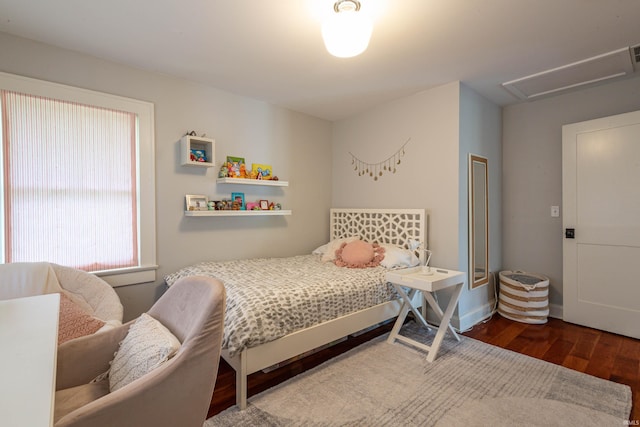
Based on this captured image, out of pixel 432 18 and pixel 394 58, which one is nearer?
pixel 432 18

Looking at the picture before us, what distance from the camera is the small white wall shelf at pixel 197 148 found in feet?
8.67

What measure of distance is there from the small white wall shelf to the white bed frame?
1660 mm

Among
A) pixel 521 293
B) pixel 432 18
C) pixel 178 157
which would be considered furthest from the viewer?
pixel 521 293

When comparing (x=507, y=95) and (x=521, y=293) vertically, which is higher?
(x=507, y=95)

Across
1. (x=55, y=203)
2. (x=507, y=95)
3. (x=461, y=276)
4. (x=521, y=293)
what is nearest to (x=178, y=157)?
(x=55, y=203)

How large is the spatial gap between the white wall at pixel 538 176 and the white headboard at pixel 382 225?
1346 mm

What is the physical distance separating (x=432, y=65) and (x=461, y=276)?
1773 millimetres

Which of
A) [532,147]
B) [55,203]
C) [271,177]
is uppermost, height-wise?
[532,147]

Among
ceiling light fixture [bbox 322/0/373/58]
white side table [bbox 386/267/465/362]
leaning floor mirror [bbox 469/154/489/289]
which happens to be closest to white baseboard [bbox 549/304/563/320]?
leaning floor mirror [bbox 469/154/489/289]

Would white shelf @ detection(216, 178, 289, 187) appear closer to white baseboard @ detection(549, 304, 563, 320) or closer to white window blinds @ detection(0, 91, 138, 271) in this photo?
white window blinds @ detection(0, 91, 138, 271)

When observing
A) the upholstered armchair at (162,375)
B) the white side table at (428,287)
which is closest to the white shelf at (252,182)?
the white side table at (428,287)

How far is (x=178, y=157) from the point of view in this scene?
9.04 feet

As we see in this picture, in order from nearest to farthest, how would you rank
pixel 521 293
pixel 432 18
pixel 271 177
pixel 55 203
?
pixel 432 18 < pixel 55 203 < pixel 521 293 < pixel 271 177

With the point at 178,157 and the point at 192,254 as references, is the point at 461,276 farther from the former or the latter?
the point at 178,157
